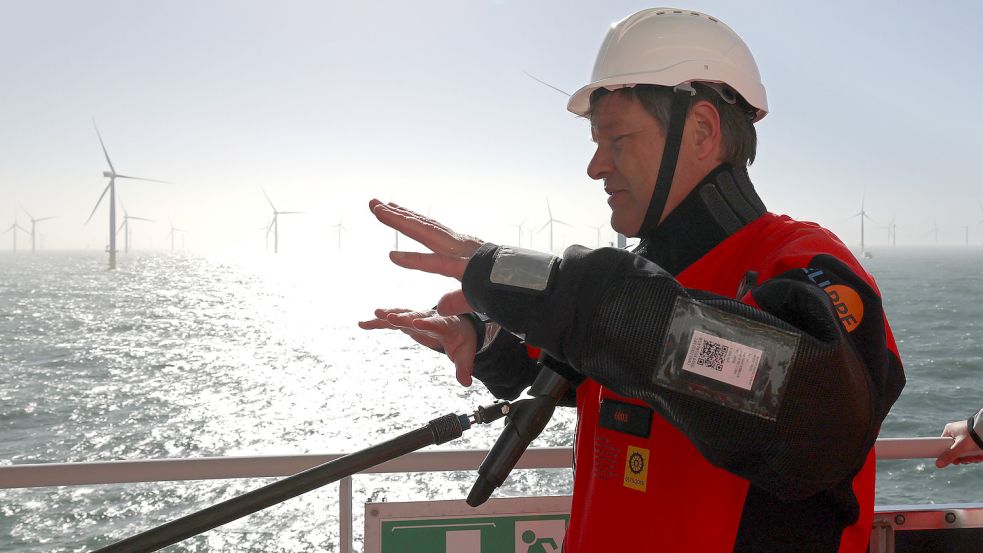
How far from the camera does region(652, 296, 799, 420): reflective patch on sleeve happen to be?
112 centimetres

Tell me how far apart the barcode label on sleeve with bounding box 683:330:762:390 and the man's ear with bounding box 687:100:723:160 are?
2.33 feet

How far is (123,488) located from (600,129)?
3177cm

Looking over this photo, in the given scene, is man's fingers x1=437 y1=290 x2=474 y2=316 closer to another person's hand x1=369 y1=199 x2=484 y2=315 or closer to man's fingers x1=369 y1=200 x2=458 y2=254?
another person's hand x1=369 y1=199 x2=484 y2=315

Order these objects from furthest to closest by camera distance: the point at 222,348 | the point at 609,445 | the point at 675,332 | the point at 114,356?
1. the point at 222,348
2. the point at 114,356
3. the point at 609,445
4. the point at 675,332

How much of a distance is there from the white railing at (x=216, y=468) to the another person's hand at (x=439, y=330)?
1.96 ft

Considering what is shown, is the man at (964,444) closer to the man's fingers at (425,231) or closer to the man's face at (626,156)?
the man's face at (626,156)

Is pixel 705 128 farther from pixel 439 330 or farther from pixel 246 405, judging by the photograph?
pixel 246 405

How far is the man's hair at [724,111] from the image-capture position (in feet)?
5.63

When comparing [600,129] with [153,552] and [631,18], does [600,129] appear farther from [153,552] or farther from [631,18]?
[153,552]

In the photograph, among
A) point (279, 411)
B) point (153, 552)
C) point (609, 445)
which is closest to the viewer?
point (153, 552)

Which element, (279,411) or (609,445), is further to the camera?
(279,411)

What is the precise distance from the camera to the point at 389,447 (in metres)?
1.44

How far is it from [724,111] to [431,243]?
0.82 m

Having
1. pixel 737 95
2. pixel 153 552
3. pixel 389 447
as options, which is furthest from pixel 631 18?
pixel 153 552
